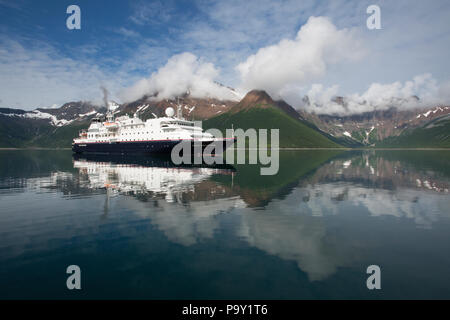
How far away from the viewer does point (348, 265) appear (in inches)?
426

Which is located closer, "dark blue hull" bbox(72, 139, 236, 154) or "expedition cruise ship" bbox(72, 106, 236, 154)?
"expedition cruise ship" bbox(72, 106, 236, 154)

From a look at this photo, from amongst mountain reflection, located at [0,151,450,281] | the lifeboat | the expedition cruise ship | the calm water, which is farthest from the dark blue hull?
the calm water

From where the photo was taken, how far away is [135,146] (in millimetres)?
89875

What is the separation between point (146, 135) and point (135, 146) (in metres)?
7.08

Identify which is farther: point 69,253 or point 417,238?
point 417,238

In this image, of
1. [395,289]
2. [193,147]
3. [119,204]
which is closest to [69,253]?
[119,204]

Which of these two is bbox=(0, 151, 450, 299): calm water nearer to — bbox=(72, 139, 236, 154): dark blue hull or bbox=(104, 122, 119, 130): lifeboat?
bbox=(72, 139, 236, 154): dark blue hull

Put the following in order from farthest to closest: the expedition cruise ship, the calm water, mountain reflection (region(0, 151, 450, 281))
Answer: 1. the expedition cruise ship
2. mountain reflection (region(0, 151, 450, 281))
3. the calm water

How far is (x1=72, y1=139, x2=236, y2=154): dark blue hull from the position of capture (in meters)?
79.4

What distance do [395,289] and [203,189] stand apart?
20678 millimetres
